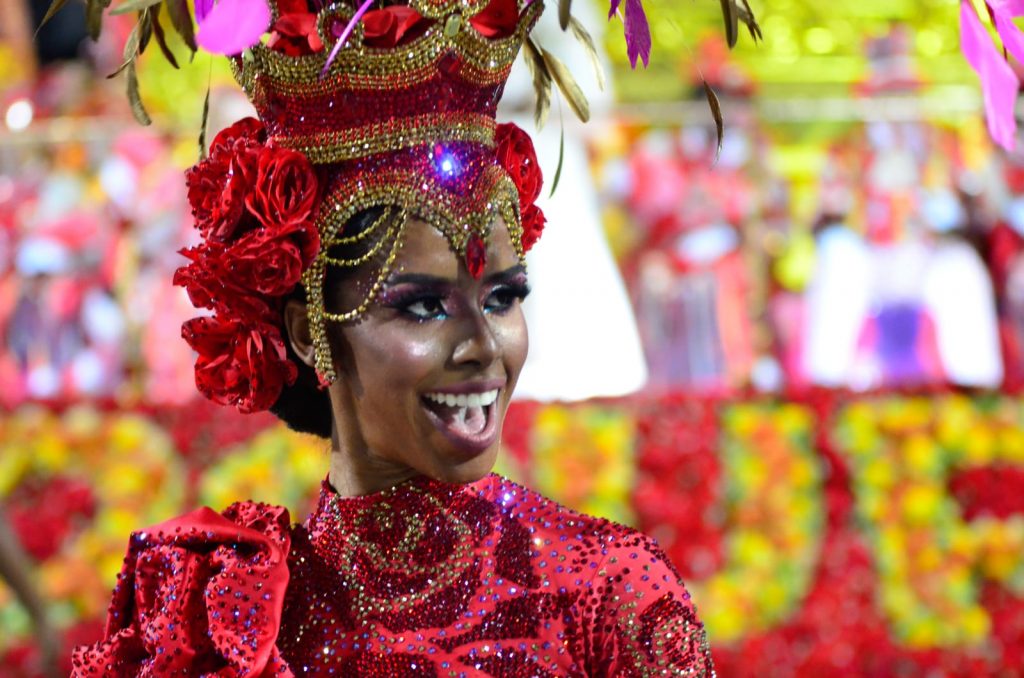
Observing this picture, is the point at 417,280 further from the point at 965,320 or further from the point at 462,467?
the point at 965,320

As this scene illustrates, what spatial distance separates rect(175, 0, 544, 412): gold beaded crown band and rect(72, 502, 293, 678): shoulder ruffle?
0.19 meters

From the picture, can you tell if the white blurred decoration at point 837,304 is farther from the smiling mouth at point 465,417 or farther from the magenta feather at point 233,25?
the magenta feather at point 233,25

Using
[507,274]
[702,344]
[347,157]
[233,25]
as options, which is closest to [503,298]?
[507,274]

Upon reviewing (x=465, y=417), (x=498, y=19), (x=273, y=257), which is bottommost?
(x=465, y=417)

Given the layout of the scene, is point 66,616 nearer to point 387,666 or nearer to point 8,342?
point 8,342

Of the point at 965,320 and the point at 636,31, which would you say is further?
the point at 965,320

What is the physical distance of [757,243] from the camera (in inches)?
230

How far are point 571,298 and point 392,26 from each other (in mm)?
3590

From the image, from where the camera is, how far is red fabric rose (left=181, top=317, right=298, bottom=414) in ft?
6.16

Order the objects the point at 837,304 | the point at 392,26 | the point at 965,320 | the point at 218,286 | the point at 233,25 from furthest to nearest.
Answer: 1. the point at 837,304
2. the point at 965,320
3. the point at 218,286
4. the point at 392,26
5. the point at 233,25

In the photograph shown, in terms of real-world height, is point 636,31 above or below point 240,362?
above

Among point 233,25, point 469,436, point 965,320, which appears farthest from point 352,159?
point 965,320

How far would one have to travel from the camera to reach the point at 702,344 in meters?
5.55

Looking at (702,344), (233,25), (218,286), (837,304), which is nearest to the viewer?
(233,25)
